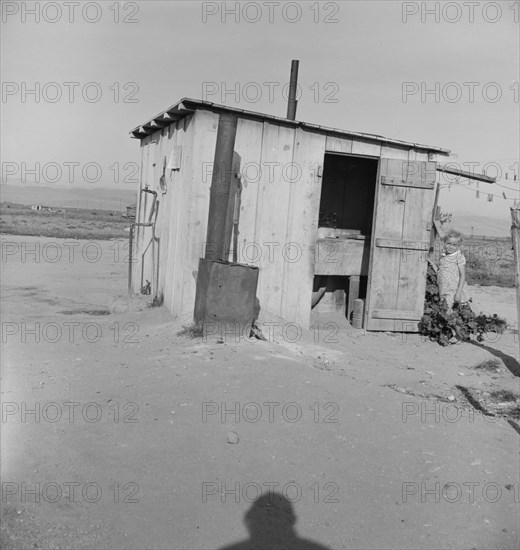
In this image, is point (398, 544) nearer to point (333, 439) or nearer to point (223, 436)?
point (333, 439)

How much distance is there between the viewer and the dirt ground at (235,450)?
160 inches

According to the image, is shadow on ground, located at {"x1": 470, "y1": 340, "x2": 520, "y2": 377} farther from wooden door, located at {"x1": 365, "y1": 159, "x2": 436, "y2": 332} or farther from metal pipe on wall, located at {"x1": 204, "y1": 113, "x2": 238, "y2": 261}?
metal pipe on wall, located at {"x1": 204, "y1": 113, "x2": 238, "y2": 261}

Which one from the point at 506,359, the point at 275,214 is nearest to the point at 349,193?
the point at 275,214

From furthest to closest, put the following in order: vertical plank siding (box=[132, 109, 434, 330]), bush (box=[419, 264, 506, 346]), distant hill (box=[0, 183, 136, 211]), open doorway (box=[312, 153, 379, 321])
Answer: distant hill (box=[0, 183, 136, 211]), open doorway (box=[312, 153, 379, 321]), bush (box=[419, 264, 506, 346]), vertical plank siding (box=[132, 109, 434, 330])

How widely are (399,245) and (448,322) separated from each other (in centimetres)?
132

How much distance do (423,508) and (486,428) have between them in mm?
1611

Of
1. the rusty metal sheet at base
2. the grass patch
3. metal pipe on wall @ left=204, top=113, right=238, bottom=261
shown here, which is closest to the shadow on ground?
the grass patch

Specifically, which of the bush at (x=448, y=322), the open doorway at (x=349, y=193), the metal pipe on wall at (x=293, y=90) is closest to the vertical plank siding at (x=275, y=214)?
the bush at (x=448, y=322)

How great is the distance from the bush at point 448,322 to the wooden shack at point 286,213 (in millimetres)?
198

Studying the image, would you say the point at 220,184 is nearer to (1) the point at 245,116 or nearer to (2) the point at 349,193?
(1) the point at 245,116

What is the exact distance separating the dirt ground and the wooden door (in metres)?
2.22

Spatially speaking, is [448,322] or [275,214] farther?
[448,322]

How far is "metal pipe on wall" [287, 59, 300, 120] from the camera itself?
39.3 ft

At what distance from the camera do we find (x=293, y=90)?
1204 cm
